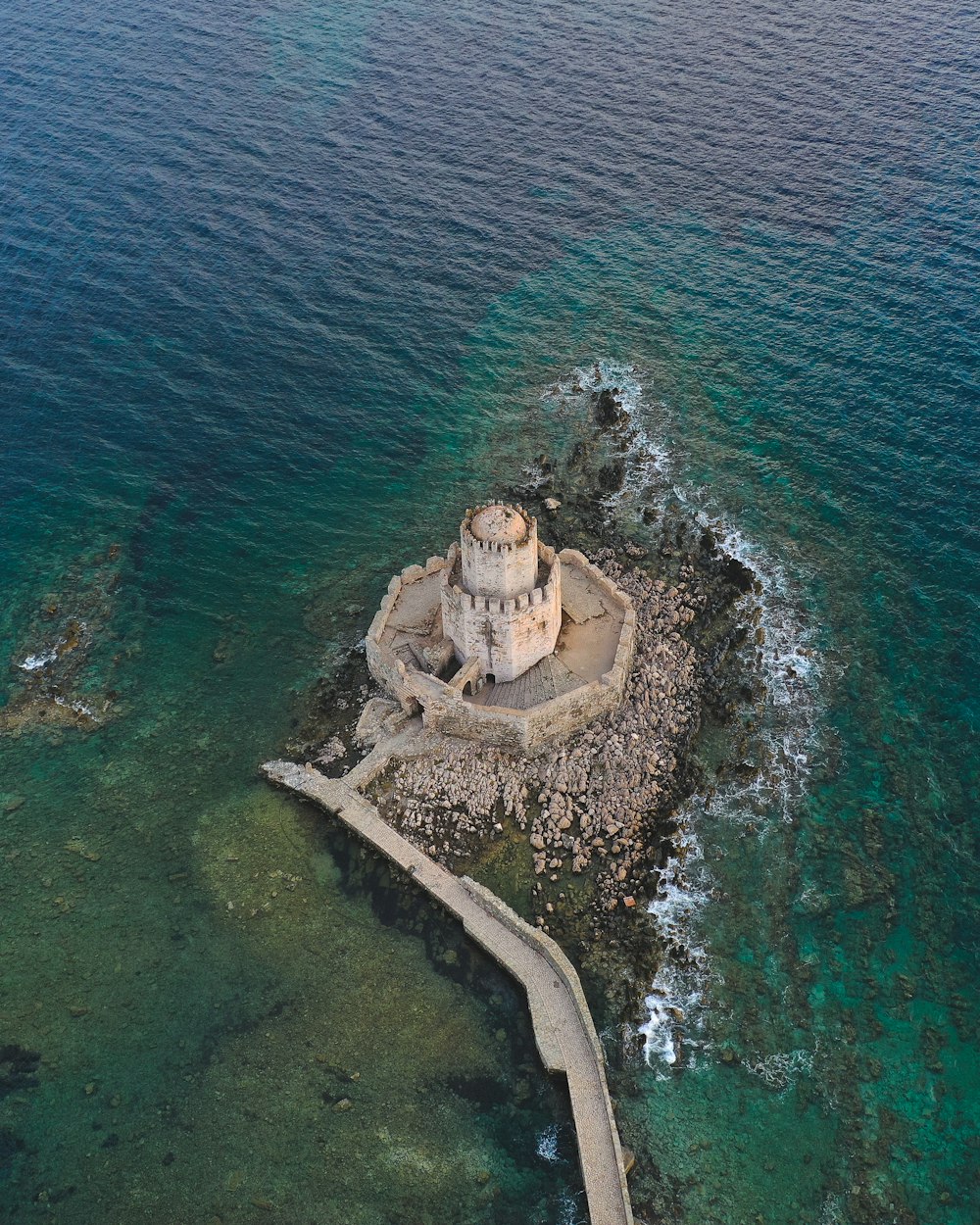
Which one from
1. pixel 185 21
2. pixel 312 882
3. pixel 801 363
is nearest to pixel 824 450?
pixel 801 363

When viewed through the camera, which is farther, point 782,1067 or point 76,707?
point 76,707

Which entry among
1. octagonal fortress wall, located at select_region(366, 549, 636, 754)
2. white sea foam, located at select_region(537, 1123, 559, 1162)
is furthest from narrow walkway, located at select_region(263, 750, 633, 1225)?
octagonal fortress wall, located at select_region(366, 549, 636, 754)

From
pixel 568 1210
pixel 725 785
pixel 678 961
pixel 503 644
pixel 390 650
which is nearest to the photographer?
pixel 568 1210

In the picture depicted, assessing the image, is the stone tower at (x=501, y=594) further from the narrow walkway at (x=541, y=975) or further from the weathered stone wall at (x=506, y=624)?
the narrow walkway at (x=541, y=975)

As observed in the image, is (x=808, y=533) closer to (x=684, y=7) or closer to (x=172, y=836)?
(x=172, y=836)

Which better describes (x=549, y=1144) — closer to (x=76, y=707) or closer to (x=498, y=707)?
(x=498, y=707)

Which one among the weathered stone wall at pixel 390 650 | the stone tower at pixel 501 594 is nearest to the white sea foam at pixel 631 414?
the weathered stone wall at pixel 390 650

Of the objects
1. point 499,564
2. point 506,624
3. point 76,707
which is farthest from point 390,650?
point 76,707
